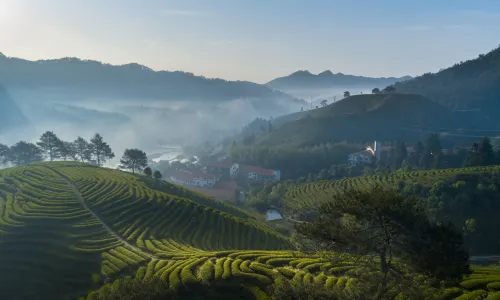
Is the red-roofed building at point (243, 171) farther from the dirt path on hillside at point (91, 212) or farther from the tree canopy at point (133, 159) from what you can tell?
the dirt path on hillside at point (91, 212)

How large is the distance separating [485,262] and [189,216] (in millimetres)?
33450

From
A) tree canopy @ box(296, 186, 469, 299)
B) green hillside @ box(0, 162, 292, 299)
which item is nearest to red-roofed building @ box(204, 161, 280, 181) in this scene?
green hillside @ box(0, 162, 292, 299)

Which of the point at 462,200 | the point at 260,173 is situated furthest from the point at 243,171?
the point at 462,200

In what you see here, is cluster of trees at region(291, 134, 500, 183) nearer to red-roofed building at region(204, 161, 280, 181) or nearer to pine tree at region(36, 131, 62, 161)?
red-roofed building at region(204, 161, 280, 181)

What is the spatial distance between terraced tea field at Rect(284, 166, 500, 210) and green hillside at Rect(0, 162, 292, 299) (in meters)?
17.7

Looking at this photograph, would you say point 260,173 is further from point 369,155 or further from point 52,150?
point 52,150

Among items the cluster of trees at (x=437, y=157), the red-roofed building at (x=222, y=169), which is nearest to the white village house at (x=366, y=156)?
the cluster of trees at (x=437, y=157)

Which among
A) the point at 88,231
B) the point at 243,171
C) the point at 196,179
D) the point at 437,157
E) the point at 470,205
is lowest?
the point at 196,179

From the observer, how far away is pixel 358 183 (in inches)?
2522

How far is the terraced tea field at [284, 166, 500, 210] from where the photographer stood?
58.2m

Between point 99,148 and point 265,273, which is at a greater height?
point 99,148

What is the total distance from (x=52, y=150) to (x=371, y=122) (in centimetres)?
10005

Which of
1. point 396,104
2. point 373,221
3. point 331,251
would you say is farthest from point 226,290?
point 396,104

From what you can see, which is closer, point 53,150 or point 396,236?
point 396,236
